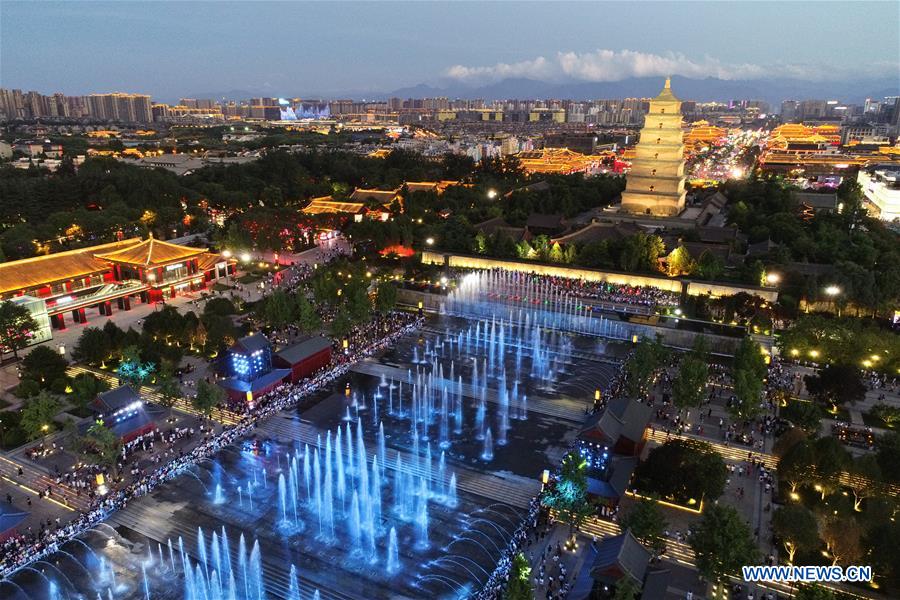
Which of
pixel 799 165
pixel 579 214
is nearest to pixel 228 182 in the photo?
pixel 579 214

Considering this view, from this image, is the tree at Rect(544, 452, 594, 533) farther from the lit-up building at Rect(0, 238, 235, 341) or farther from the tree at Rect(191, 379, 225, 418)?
the lit-up building at Rect(0, 238, 235, 341)

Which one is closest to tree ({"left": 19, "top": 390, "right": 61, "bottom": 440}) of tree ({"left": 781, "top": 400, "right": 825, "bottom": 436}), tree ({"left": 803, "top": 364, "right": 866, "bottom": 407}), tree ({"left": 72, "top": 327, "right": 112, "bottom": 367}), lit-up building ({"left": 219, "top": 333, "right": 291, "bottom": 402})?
tree ({"left": 72, "top": 327, "right": 112, "bottom": 367})

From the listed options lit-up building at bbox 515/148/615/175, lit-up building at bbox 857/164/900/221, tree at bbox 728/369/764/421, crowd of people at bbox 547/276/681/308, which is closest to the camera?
tree at bbox 728/369/764/421

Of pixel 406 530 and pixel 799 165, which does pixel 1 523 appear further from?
pixel 799 165

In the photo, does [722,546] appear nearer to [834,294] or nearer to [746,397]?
[746,397]

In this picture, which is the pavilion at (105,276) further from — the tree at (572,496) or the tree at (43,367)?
the tree at (572,496)

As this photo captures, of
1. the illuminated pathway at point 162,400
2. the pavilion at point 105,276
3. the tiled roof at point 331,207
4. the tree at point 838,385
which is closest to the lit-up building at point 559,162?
the tiled roof at point 331,207
